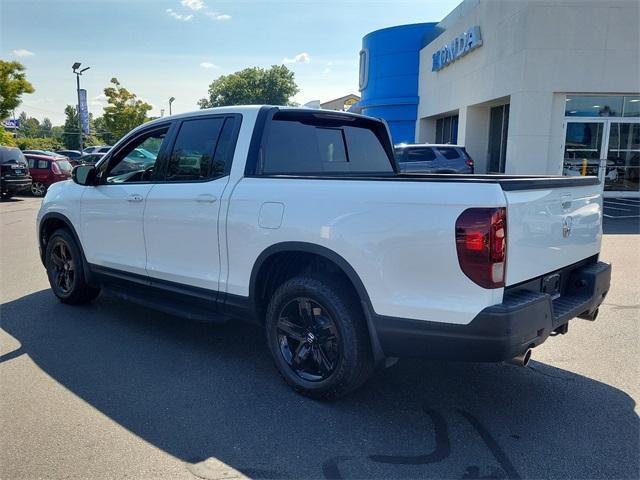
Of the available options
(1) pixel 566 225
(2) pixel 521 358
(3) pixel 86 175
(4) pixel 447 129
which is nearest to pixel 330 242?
(2) pixel 521 358

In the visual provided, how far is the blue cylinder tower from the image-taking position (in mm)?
26750

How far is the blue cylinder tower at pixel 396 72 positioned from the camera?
87.8 ft

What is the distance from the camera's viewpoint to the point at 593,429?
10.1 feet

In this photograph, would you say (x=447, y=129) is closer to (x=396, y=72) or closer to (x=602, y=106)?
(x=396, y=72)

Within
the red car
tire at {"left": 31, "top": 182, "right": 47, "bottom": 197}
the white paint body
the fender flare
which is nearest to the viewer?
the white paint body

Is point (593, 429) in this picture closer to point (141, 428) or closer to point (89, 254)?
point (141, 428)

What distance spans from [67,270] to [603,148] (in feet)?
54.3

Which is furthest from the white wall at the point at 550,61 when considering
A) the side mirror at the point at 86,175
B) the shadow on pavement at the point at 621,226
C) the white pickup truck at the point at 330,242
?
the side mirror at the point at 86,175

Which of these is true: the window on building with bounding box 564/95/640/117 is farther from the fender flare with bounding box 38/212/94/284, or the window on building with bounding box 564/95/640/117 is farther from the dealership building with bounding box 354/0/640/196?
the fender flare with bounding box 38/212/94/284

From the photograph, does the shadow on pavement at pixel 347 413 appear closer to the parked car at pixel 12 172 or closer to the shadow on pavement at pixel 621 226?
the shadow on pavement at pixel 621 226

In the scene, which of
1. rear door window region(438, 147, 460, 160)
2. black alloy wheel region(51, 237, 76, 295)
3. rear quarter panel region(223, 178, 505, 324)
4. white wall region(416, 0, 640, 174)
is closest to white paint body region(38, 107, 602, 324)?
rear quarter panel region(223, 178, 505, 324)

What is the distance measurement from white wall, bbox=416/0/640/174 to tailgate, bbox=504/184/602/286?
13.4 metres

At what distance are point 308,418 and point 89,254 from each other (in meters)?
3.04

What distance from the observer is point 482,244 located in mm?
2633
